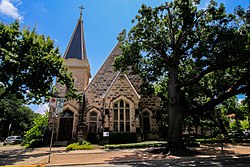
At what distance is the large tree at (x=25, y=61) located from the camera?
39.9ft

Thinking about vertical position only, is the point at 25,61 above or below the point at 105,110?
above

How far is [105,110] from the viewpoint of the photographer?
61.7 feet

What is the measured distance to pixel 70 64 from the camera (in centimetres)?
2347

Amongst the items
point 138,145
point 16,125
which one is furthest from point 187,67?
point 16,125

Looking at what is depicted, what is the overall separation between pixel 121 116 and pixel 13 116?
4101 cm

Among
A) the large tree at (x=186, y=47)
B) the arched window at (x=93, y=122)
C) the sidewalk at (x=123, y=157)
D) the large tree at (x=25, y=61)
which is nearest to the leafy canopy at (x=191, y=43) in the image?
the large tree at (x=186, y=47)

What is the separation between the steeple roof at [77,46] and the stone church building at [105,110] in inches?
23.0

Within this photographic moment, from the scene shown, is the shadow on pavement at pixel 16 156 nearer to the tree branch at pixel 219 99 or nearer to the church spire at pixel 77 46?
the tree branch at pixel 219 99

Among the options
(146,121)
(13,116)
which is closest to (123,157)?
(146,121)

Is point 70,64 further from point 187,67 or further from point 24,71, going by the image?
point 187,67

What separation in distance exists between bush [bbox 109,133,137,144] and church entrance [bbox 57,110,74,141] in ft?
18.9

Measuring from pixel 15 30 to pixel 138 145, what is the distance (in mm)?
13878

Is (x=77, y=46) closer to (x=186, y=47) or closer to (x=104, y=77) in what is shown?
(x=104, y=77)

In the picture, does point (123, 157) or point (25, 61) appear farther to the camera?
point (25, 61)
